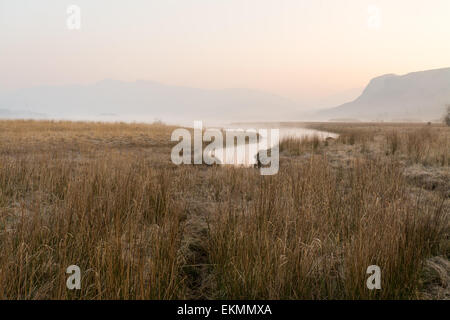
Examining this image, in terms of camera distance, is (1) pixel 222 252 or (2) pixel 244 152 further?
(2) pixel 244 152

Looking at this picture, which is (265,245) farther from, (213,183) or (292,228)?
(213,183)

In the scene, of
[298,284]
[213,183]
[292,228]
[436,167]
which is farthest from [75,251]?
[436,167]

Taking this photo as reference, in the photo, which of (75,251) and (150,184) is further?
(150,184)

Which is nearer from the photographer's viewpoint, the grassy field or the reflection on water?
the grassy field

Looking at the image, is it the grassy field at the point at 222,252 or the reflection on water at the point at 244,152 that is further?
the reflection on water at the point at 244,152

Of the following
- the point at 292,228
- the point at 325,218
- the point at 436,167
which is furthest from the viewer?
the point at 436,167

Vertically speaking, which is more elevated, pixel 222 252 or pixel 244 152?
pixel 244 152

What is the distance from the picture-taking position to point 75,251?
2.27 m

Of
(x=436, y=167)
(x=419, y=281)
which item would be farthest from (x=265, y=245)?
(x=436, y=167)
